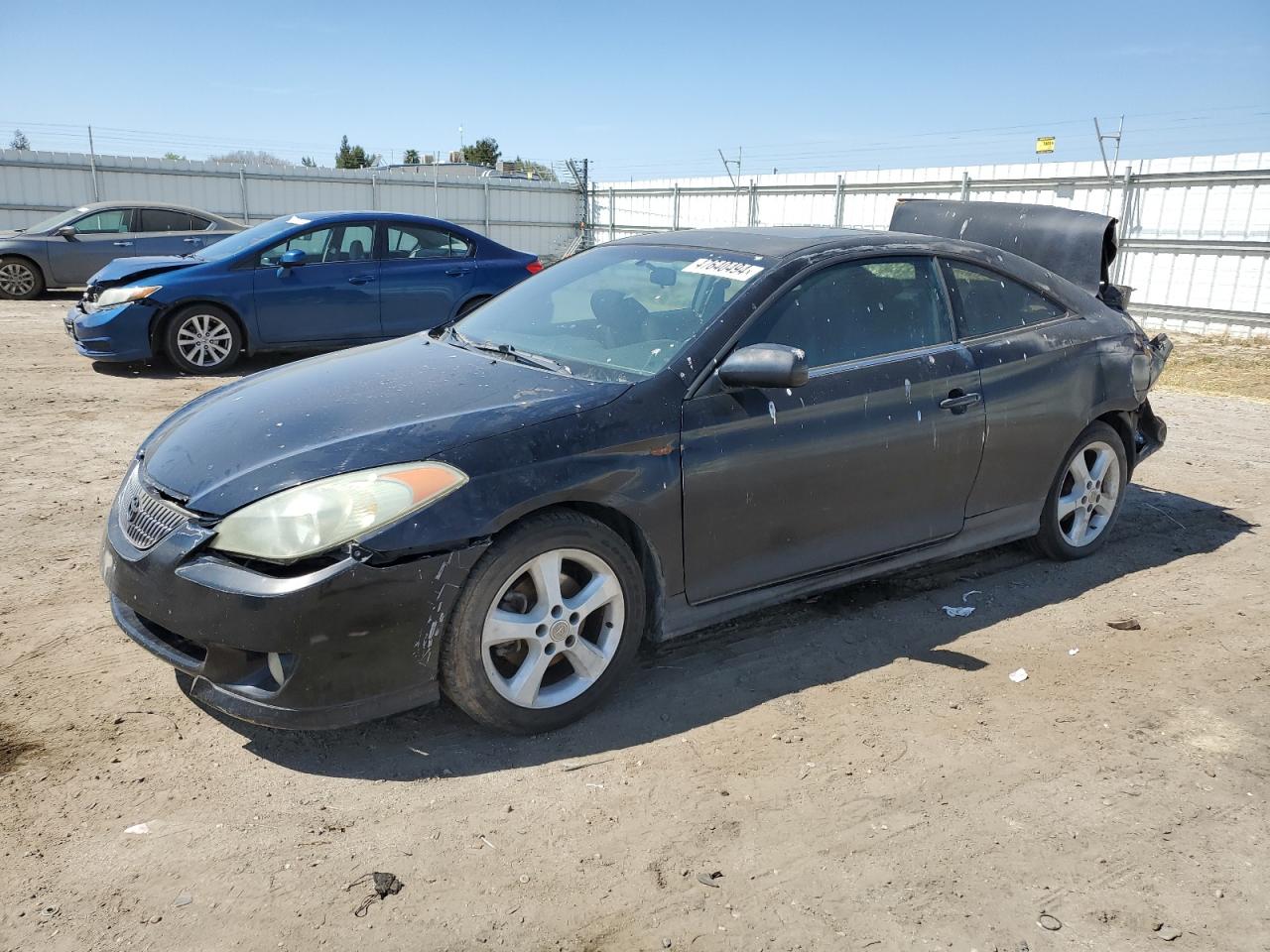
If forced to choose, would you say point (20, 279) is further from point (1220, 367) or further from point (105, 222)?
point (1220, 367)

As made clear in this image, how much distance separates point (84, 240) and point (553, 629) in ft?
49.0

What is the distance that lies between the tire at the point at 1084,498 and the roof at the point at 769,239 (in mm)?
1423

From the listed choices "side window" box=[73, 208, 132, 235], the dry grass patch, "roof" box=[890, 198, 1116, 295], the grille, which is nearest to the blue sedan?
"roof" box=[890, 198, 1116, 295]

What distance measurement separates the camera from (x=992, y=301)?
183 inches

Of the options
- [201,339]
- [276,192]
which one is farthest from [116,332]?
[276,192]

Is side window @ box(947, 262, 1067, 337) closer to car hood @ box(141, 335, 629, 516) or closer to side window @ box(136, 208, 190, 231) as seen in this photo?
car hood @ box(141, 335, 629, 516)

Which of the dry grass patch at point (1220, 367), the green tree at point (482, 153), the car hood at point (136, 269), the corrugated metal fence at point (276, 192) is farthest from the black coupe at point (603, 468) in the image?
the green tree at point (482, 153)

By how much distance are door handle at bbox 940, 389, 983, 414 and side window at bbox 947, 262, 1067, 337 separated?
0.32 metres

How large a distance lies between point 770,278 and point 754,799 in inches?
77.8

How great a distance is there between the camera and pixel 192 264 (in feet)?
30.9

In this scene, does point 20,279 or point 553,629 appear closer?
point 553,629

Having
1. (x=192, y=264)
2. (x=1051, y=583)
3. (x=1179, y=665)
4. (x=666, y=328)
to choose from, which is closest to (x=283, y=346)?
(x=192, y=264)

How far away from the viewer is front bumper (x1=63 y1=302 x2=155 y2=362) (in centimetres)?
904

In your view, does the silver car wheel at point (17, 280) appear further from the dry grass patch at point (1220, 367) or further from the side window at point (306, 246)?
the dry grass patch at point (1220, 367)
